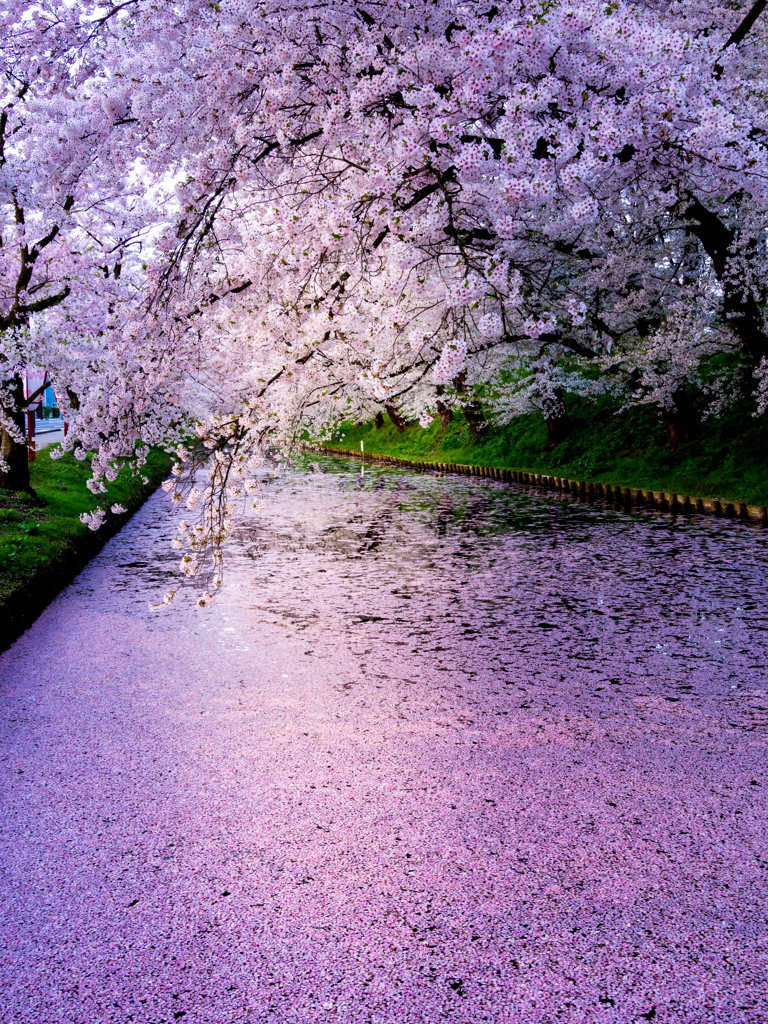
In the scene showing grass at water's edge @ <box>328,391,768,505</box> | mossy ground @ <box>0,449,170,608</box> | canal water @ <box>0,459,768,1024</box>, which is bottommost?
canal water @ <box>0,459,768,1024</box>

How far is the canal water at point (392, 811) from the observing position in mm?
3133

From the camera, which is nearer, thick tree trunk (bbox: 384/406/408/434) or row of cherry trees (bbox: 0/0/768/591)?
row of cherry trees (bbox: 0/0/768/591)

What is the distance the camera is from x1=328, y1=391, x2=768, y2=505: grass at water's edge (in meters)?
17.5

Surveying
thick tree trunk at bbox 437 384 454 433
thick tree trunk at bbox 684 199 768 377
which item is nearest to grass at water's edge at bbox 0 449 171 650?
thick tree trunk at bbox 684 199 768 377

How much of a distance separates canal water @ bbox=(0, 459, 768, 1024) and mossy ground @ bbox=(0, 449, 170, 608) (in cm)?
123

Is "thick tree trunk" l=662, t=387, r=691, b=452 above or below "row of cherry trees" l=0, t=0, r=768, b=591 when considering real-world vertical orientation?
below

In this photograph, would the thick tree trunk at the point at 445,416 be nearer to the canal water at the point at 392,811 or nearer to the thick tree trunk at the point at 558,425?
the thick tree trunk at the point at 558,425

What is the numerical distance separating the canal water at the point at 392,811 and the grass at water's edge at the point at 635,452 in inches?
345

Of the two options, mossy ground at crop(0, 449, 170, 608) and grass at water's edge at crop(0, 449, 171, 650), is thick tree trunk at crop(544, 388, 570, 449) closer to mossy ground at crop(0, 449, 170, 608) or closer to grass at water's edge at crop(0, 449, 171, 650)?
mossy ground at crop(0, 449, 170, 608)

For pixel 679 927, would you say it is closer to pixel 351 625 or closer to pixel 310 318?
pixel 351 625

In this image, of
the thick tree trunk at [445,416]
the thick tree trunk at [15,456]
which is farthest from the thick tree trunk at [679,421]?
the thick tree trunk at [445,416]

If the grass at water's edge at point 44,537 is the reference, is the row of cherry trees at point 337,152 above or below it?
above

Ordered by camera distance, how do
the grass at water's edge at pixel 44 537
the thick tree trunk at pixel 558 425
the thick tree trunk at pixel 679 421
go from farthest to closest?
the thick tree trunk at pixel 558 425
the thick tree trunk at pixel 679 421
the grass at water's edge at pixel 44 537

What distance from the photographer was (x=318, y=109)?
888cm
